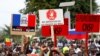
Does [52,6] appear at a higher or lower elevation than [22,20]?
lower

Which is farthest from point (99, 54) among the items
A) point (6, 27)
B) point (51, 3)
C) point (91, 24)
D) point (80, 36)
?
point (6, 27)

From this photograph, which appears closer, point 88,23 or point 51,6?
point 88,23

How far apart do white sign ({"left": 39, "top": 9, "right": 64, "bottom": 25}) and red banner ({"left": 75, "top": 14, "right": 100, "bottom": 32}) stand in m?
0.86

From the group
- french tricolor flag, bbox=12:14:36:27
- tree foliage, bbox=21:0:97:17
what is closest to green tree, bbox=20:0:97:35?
tree foliage, bbox=21:0:97:17

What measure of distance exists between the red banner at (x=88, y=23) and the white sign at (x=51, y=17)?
0.86m

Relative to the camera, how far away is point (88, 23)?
19422 millimetres

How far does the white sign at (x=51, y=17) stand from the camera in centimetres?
2003

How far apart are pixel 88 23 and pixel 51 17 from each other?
1521 millimetres

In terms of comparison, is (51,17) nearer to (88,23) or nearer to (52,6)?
(88,23)

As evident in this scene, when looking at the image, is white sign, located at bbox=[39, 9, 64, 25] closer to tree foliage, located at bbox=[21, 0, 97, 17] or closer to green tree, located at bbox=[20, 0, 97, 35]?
green tree, located at bbox=[20, 0, 97, 35]

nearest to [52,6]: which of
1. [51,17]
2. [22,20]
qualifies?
[22,20]

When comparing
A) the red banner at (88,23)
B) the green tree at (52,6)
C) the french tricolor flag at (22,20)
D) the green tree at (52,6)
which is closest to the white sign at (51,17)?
the red banner at (88,23)

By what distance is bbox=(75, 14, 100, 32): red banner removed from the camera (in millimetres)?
19312

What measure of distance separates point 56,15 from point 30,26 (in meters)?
2.28
